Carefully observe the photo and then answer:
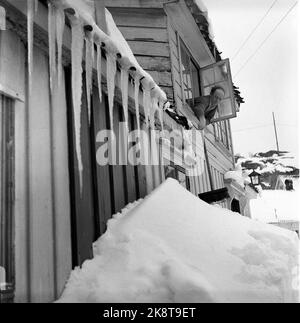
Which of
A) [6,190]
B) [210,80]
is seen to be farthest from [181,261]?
[210,80]

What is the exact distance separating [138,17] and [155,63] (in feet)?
3.16

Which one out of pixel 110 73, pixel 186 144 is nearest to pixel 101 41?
pixel 110 73

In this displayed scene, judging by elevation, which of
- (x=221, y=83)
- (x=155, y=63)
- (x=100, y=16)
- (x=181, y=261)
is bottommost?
(x=181, y=261)

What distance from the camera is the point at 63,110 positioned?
231 cm

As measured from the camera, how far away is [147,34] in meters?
5.99

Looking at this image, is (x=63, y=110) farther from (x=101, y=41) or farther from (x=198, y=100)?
(x=198, y=100)

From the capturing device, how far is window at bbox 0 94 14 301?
1650 mm

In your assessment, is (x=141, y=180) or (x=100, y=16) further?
(x=141, y=180)

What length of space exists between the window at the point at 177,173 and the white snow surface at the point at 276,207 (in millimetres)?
15362

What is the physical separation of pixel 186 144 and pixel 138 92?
1.95m

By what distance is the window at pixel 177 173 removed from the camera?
14.2 ft

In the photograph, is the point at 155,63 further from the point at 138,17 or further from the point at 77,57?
the point at 77,57

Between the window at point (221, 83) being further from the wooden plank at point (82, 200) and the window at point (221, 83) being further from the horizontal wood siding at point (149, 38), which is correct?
the wooden plank at point (82, 200)

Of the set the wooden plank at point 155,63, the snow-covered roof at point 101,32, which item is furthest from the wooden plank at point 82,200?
the wooden plank at point 155,63
